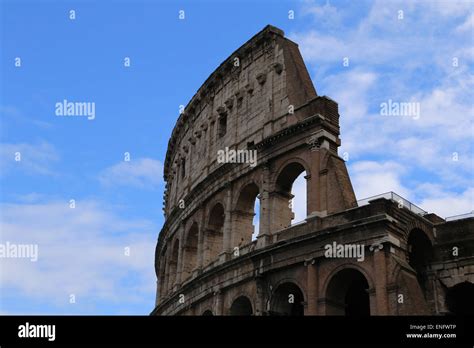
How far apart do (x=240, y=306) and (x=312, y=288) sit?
492 cm

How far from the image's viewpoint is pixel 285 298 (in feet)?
83.4

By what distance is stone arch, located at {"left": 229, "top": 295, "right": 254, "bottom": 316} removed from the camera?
2698cm

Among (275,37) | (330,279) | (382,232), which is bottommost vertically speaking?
(330,279)

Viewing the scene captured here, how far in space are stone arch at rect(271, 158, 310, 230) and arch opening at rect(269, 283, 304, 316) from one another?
8.79ft

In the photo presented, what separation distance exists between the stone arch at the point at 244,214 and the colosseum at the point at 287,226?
0.06m

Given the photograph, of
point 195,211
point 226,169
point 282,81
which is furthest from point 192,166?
point 282,81

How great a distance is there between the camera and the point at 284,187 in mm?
27453

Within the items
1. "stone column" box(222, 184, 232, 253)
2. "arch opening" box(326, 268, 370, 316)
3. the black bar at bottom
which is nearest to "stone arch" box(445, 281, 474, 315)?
"arch opening" box(326, 268, 370, 316)

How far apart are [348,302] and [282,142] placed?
7.05 metres

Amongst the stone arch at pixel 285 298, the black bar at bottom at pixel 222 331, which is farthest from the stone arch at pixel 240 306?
the black bar at bottom at pixel 222 331

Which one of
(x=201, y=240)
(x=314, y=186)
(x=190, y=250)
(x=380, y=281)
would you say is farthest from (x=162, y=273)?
(x=380, y=281)

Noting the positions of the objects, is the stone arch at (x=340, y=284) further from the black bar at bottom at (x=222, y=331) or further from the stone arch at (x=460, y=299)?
the black bar at bottom at (x=222, y=331)

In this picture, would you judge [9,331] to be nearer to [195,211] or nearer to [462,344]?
[462,344]

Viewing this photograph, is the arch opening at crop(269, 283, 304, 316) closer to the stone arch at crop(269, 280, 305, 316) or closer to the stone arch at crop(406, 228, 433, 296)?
the stone arch at crop(269, 280, 305, 316)
